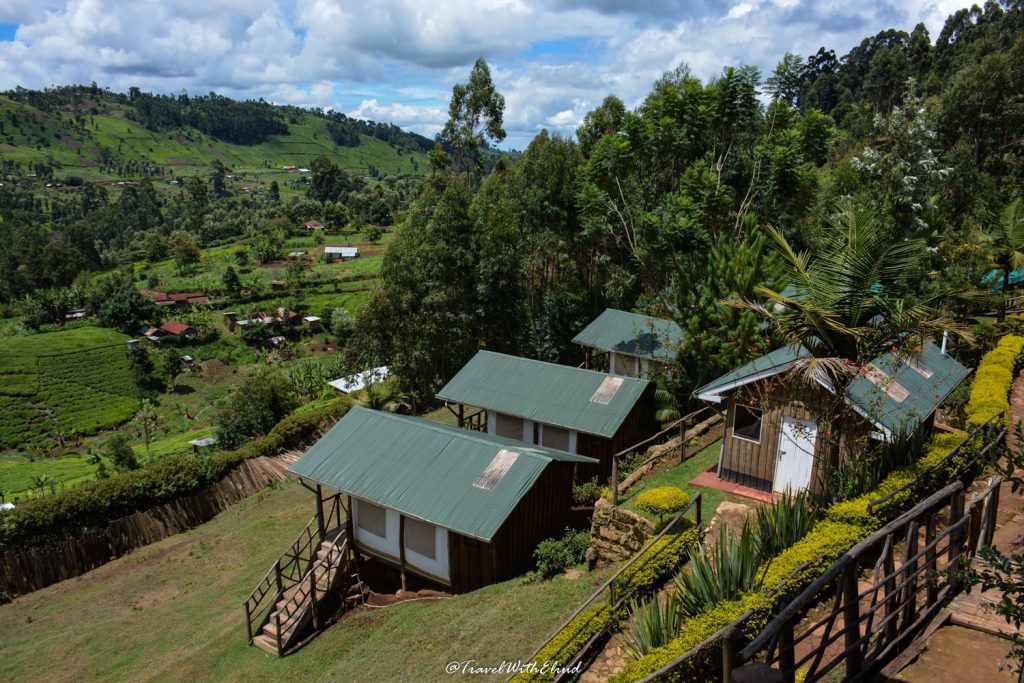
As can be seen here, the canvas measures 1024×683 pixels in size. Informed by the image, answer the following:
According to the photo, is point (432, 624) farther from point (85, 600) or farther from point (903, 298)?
point (85, 600)

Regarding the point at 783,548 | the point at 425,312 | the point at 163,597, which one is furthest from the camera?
the point at 425,312

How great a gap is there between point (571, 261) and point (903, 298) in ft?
85.2

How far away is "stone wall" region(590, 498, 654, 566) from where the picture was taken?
13.9 meters

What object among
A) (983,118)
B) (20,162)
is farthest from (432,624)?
(20,162)

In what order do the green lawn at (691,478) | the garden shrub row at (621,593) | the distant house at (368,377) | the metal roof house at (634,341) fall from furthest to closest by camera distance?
the distant house at (368,377), the metal roof house at (634,341), the green lawn at (691,478), the garden shrub row at (621,593)

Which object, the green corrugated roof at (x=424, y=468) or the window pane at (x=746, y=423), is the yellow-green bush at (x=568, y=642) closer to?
the green corrugated roof at (x=424, y=468)

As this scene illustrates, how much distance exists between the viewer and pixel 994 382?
17.1 meters

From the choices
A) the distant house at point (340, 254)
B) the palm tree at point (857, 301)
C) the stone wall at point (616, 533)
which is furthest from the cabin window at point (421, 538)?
the distant house at point (340, 254)

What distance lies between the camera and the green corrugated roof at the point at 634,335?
26900 millimetres

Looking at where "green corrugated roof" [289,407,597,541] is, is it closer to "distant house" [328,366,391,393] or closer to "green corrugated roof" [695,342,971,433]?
"green corrugated roof" [695,342,971,433]

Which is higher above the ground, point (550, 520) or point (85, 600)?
point (550, 520)

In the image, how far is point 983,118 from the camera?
4219cm

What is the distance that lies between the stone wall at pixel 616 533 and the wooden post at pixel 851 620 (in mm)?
7373

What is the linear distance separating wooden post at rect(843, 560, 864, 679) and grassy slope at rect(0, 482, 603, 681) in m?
6.97
